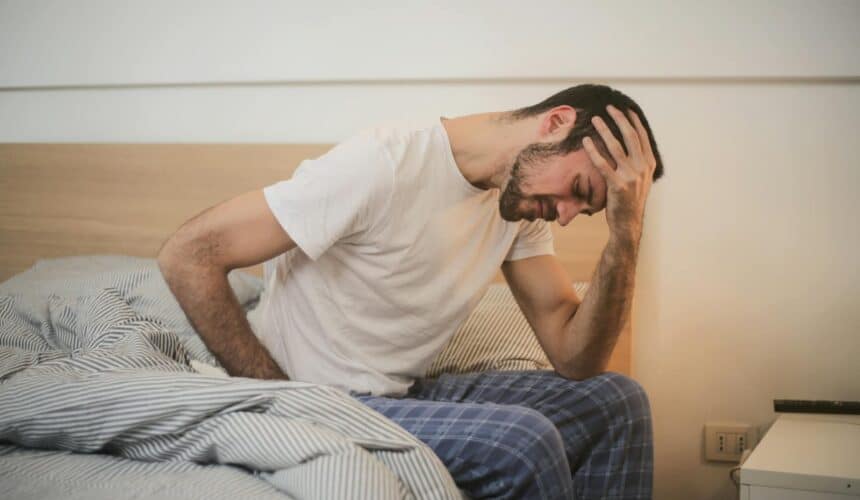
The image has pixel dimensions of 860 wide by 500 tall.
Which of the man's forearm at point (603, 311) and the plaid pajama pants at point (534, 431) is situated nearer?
the plaid pajama pants at point (534, 431)

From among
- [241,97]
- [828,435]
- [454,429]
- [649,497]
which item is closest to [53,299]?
[241,97]

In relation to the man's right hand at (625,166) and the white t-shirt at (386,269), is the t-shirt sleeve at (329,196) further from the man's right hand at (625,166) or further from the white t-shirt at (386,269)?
the man's right hand at (625,166)

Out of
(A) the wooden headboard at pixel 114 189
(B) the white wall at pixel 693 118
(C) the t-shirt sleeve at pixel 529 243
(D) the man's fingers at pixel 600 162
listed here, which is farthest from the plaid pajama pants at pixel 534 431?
(A) the wooden headboard at pixel 114 189

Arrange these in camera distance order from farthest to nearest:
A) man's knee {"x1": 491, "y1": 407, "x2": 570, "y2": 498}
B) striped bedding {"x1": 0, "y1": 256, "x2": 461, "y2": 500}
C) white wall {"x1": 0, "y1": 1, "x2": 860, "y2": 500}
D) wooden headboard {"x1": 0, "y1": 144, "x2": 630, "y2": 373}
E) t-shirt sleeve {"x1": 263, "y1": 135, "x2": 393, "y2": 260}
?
wooden headboard {"x1": 0, "y1": 144, "x2": 630, "y2": 373} < white wall {"x1": 0, "y1": 1, "x2": 860, "y2": 500} < t-shirt sleeve {"x1": 263, "y1": 135, "x2": 393, "y2": 260} < man's knee {"x1": 491, "y1": 407, "x2": 570, "y2": 498} < striped bedding {"x1": 0, "y1": 256, "x2": 461, "y2": 500}

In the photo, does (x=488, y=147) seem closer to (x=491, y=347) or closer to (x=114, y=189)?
(x=491, y=347)

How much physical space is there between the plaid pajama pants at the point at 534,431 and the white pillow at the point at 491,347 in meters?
0.14

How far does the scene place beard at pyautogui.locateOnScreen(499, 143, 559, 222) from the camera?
4.97 feet

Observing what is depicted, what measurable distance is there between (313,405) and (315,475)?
135 millimetres

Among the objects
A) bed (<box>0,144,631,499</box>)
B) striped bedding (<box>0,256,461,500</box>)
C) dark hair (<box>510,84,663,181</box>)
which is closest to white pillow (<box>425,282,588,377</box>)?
bed (<box>0,144,631,499</box>)

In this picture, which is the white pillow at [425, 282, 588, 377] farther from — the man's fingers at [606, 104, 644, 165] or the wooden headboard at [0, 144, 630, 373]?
the wooden headboard at [0, 144, 630, 373]

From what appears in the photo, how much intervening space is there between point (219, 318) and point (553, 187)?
58 cm

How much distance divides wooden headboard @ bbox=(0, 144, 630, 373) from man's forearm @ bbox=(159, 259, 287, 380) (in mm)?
859

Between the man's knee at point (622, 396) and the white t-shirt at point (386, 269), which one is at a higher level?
the white t-shirt at point (386, 269)

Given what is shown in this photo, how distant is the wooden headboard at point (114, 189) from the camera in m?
2.41
